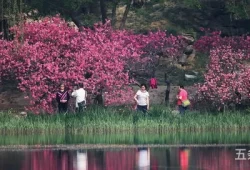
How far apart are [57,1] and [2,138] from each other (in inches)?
535

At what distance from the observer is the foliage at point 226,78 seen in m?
42.7

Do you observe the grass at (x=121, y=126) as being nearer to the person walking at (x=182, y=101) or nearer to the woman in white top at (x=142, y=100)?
the woman in white top at (x=142, y=100)

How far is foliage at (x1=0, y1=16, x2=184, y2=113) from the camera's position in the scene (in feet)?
143

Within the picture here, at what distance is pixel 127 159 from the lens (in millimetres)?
30766

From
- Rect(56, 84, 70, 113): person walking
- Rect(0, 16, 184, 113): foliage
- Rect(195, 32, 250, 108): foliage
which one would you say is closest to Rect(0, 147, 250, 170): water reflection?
Rect(56, 84, 70, 113): person walking

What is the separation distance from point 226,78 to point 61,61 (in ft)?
23.9

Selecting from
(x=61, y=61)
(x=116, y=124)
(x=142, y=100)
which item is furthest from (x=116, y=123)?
(x=61, y=61)

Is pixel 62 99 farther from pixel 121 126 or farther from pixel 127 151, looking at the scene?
pixel 127 151

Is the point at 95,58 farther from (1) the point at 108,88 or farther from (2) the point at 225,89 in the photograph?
(2) the point at 225,89

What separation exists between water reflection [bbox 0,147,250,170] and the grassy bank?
14.1ft

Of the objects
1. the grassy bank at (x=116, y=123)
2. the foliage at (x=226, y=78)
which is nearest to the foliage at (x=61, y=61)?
the foliage at (x=226, y=78)

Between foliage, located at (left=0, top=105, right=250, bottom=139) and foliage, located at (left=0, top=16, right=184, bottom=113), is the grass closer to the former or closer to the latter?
foliage, located at (left=0, top=105, right=250, bottom=139)

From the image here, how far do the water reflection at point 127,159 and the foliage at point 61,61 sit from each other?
9893 millimetres

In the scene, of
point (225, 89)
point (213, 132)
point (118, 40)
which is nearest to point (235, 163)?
point (213, 132)
